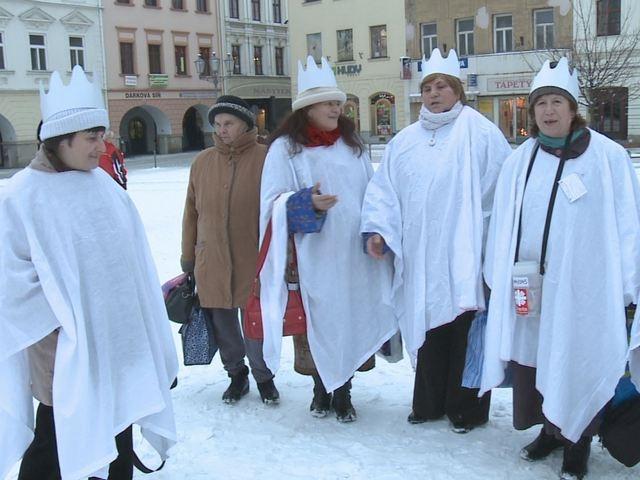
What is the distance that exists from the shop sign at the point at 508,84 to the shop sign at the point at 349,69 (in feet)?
21.7

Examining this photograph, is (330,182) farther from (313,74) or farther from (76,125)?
(76,125)

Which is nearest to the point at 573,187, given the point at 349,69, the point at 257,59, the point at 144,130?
the point at 349,69

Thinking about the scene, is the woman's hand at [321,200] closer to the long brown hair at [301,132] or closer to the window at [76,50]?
the long brown hair at [301,132]

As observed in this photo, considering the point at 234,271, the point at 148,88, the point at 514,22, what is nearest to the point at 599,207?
the point at 234,271

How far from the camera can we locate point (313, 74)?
3.90 m

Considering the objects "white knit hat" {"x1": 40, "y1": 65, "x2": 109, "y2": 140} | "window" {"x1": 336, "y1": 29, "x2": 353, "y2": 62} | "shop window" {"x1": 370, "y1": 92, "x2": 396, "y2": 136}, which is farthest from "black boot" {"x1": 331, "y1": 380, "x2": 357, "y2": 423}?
"window" {"x1": 336, "y1": 29, "x2": 353, "y2": 62}

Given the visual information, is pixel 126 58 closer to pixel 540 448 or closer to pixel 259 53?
pixel 259 53

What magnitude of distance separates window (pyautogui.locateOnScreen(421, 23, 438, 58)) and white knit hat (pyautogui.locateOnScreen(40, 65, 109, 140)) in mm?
29626

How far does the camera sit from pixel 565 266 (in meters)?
3.11

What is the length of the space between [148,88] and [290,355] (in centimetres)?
3279

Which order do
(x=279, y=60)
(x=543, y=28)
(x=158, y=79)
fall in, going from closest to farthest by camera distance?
(x=543, y=28)
(x=158, y=79)
(x=279, y=60)

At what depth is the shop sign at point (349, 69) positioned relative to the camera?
3404 cm

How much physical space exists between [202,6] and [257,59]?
4.26 meters

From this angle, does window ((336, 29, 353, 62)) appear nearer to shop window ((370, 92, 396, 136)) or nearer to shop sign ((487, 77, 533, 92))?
shop window ((370, 92, 396, 136))
